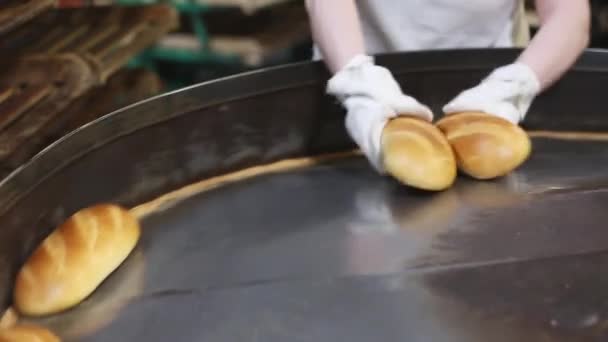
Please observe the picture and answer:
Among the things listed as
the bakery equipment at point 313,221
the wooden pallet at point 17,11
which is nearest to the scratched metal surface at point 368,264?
Result: the bakery equipment at point 313,221

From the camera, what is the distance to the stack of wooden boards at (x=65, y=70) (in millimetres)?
936

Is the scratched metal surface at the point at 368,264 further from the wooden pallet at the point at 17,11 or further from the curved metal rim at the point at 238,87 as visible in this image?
the wooden pallet at the point at 17,11

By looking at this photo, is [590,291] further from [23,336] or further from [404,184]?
[23,336]

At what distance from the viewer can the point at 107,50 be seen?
4.13ft

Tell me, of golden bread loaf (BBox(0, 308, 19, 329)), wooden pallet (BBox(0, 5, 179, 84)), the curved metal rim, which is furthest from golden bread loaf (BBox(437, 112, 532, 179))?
wooden pallet (BBox(0, 5, 179, 84))

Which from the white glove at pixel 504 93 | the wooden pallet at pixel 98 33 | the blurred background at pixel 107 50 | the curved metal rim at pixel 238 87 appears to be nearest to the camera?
the curved metal rim at pixel 238 87

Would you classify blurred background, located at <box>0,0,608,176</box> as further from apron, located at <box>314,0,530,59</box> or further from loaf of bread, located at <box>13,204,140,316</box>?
apron, located at <box>314,0,530,59</box>

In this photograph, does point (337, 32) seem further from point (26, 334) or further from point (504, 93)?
point (26, 334)

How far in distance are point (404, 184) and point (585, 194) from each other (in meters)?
0.20

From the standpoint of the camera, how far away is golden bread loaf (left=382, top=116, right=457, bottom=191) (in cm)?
77

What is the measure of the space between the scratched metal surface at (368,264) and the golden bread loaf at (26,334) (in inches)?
1.2

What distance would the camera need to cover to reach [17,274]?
691 mm

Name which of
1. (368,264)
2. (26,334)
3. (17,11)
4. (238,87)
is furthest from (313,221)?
(17,11)

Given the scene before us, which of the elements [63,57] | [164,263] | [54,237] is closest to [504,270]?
[164,263]
